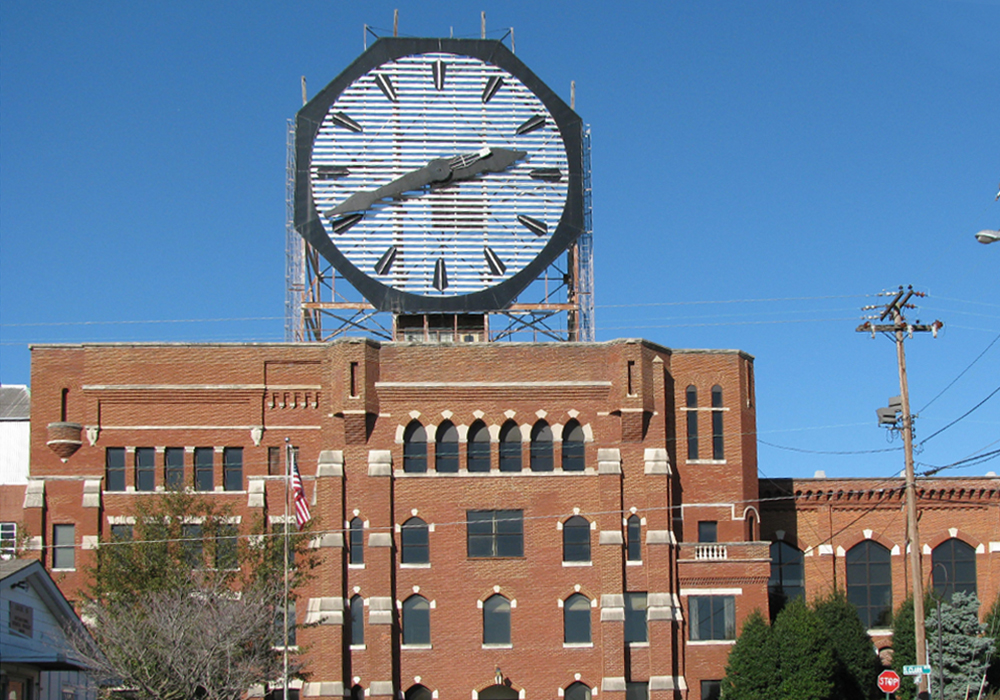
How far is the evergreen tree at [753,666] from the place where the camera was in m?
53.7

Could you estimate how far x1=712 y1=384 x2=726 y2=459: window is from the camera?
59.5 metres

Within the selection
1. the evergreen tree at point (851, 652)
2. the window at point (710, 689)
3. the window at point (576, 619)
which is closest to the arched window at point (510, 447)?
the window at point (576, 619)

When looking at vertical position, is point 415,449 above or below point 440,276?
below

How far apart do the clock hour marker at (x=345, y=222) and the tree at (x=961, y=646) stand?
26.9 m

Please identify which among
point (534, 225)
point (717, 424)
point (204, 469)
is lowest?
point (204, 469)

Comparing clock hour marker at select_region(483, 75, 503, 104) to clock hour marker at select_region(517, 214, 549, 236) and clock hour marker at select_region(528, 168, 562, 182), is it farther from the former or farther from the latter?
clock hour marker at select_region(517, 214, 549, 236)

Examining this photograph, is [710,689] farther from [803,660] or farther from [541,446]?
[541,446]

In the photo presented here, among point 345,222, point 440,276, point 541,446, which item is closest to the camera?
point 541,446

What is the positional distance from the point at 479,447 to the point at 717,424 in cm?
915

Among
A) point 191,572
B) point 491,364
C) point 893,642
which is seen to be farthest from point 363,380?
point 893,642

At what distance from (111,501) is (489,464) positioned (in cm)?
1387

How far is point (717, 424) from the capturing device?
5975 cm

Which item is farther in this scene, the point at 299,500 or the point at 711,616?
the point at 711,616

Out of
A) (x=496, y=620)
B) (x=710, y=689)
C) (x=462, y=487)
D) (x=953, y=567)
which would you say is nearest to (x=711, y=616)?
(x=710, y=689)
